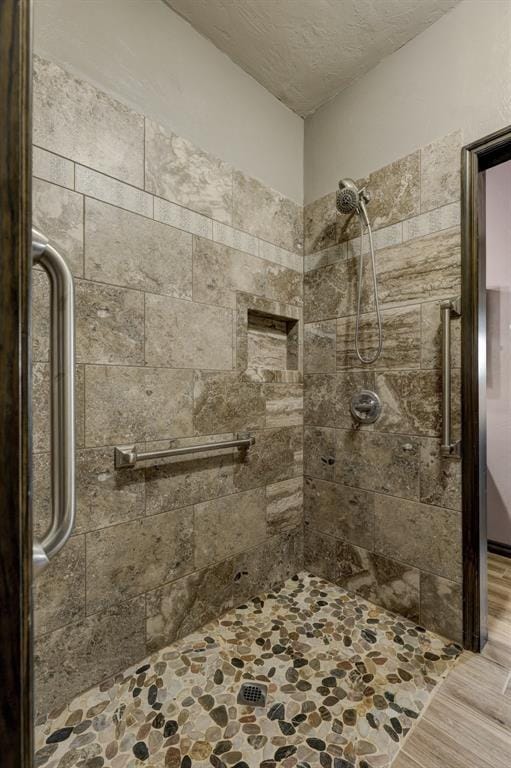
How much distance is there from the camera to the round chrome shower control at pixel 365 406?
1696 millimetres

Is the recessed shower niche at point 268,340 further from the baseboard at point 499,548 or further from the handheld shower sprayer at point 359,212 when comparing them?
the baseboard at point 499,548

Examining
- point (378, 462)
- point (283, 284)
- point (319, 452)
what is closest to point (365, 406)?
point (378, 462)

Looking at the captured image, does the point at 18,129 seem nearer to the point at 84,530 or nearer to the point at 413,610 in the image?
the point at 84,530

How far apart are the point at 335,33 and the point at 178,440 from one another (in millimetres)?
1852

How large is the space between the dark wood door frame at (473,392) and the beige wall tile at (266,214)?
0.82m

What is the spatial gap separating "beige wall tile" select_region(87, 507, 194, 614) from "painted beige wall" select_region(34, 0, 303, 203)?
5.10ft

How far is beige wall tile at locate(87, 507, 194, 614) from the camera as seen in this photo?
1236mm

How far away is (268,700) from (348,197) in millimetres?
1961

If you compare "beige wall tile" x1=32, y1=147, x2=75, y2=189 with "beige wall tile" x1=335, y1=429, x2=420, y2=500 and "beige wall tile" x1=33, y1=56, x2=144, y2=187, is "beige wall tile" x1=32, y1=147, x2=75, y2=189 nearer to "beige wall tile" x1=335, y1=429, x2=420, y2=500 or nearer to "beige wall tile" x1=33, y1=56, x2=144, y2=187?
"beige wall tile" x1=33, y1=56, x2=144, y2=187

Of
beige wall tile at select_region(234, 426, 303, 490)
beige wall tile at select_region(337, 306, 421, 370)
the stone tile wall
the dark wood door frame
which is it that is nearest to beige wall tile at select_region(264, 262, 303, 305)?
the stone tile wall

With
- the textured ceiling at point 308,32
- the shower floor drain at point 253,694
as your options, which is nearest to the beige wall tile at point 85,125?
the textured ceiling at point 308,32

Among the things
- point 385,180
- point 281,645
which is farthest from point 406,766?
point 385,180

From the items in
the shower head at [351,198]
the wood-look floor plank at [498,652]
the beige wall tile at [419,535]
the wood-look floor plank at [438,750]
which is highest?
the shower head at [351,198]

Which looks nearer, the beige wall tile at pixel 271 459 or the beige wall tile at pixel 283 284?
the beige wall tile at pixel 271 459
